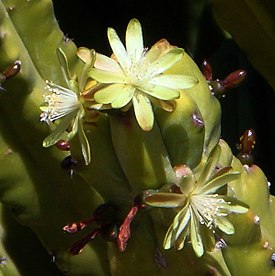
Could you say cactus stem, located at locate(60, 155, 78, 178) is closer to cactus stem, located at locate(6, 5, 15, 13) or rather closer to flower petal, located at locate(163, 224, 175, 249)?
flower petal, located at locate(163, 224, 175, 249)

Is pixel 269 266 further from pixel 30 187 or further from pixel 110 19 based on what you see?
pixel 110 19

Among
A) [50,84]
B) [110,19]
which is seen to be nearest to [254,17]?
[110,19]

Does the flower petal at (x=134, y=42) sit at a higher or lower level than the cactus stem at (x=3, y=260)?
higher

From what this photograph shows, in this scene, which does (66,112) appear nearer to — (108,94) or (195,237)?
(108,94)

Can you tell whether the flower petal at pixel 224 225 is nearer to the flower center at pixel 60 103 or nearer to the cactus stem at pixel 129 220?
the cactus stem at pixel 129 220

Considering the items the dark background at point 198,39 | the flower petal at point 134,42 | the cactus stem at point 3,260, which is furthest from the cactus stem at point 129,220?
the dark background at point 198,39

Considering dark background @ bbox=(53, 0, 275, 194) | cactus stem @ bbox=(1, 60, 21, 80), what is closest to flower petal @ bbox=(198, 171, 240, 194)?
cactus stem @ bbox=(1, 60, 21, 80)
